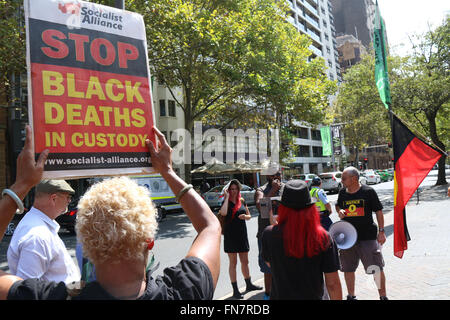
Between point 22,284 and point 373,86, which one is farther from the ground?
point 373,86

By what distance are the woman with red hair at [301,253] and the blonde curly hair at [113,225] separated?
4.48 feet

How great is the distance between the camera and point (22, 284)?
136 cm

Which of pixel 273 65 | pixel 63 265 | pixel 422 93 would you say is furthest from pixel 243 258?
pixel 422 93

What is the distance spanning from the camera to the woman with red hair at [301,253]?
7.97 ft

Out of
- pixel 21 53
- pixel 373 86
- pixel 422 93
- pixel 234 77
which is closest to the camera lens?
pixel 21 53

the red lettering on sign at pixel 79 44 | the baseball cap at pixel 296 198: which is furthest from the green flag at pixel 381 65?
the red lettering on sign at pixel 79 44

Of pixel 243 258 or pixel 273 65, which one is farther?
pixel 273 65

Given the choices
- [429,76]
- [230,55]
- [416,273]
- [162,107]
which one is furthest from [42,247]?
[162,107]

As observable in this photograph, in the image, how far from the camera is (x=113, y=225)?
129 cm

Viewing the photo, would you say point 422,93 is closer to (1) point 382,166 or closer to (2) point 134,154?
(2) point 134,154

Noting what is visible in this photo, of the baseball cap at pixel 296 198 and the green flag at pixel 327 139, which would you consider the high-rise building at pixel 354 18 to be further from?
the baseball cap at pixel 296 198

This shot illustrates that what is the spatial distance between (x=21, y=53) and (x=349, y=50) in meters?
82.8

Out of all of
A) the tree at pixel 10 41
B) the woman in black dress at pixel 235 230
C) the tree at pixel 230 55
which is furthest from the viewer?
the tree at pixel 230 55

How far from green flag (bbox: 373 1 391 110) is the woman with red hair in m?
3.81
